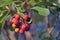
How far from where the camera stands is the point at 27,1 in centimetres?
99

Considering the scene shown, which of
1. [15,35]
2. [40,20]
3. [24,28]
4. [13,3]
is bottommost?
[15,35]

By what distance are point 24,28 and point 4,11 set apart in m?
0.12

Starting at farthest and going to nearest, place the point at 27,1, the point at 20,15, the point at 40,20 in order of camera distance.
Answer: the point at 40,20, the point at 27,1, the point at 20,15

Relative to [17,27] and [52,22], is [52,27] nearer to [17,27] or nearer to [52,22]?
[52,22]

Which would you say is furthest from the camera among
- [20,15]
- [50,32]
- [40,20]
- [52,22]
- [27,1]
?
[40,20]

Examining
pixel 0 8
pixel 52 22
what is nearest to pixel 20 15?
pixel 0 8

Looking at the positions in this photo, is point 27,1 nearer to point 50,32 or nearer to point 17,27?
point 17,27

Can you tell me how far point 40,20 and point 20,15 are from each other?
797mm

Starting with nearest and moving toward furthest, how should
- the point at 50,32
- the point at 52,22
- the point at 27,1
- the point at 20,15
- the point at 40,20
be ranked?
the point at 20,15, the point at 27,1, the point at 50,32, the point at 52,22, the point at 40,20

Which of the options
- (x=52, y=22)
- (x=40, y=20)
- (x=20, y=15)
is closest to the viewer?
(x=20, y=15)

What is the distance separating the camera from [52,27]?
1471mm

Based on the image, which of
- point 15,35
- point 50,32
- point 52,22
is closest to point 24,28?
point 50,32

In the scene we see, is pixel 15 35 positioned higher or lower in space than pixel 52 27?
lower

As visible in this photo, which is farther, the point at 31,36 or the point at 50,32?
the point at 31,36
